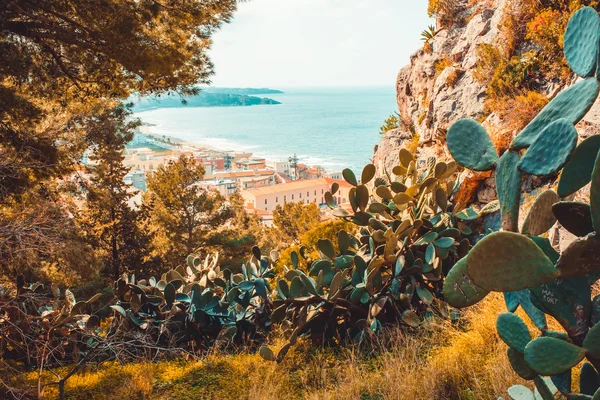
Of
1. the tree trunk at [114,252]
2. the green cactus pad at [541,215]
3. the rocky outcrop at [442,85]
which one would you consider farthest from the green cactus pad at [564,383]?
the tree trunk at [114,252]

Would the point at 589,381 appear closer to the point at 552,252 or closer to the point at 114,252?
the point at 552,252

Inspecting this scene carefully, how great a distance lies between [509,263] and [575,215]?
255 mm

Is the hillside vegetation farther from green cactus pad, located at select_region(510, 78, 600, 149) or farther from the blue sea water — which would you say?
the blue sea water

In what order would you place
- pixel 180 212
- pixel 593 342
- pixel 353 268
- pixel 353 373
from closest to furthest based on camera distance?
pixel 593 342 < pixel 353 373 < pixel 353 268 < pixel 180 212

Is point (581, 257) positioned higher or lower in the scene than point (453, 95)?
lower

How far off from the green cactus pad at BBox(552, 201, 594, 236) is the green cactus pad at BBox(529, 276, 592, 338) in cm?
15

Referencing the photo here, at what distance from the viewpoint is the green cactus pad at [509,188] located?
1165 millimetres

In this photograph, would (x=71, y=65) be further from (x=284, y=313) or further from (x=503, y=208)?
(x=503, y=208)

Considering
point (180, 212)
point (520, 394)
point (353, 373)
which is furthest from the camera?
point (180, 212)

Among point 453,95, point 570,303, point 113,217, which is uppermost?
point 453,95

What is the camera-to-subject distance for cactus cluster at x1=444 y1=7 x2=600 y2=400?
98cm

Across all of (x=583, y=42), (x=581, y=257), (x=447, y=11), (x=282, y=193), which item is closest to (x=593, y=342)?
(x=581, y=257)

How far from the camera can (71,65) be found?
17.3 feet

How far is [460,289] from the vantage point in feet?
3.76
